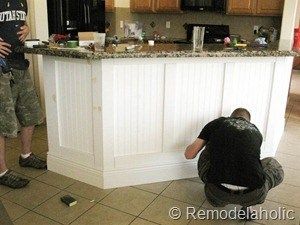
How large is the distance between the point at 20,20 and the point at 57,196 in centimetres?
124

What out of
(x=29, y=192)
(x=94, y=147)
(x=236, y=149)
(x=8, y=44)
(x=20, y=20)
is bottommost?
(x=29, y=192)

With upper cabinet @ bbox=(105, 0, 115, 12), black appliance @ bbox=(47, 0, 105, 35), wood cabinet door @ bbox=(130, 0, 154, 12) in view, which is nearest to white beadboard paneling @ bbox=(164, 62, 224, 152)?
black appliance @ bbox=(47, 0, 105, 35)

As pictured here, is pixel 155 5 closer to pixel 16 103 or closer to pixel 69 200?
pixel 16 103

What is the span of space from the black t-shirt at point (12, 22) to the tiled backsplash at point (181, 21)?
335 centimetres

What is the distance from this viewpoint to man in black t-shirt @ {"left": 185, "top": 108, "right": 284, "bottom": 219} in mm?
1749

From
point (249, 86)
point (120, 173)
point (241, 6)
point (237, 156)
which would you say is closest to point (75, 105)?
point (120, 173)

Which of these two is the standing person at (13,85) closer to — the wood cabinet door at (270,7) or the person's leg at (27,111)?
the person's leg at (27,111)

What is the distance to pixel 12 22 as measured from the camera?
2260mm

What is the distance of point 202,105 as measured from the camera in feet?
7.80

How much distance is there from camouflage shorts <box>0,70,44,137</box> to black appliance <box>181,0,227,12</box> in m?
3.00

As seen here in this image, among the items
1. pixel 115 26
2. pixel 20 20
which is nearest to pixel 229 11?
pixel 115 26

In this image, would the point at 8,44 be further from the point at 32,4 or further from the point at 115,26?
the point at 115,26

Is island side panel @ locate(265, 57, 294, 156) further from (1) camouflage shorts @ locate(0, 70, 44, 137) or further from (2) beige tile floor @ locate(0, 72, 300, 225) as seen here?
(1) camouflage shorts @ locate(0, 70, 44, 137)

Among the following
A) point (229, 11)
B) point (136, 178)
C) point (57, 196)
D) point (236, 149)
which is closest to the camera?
point (236, 149)
